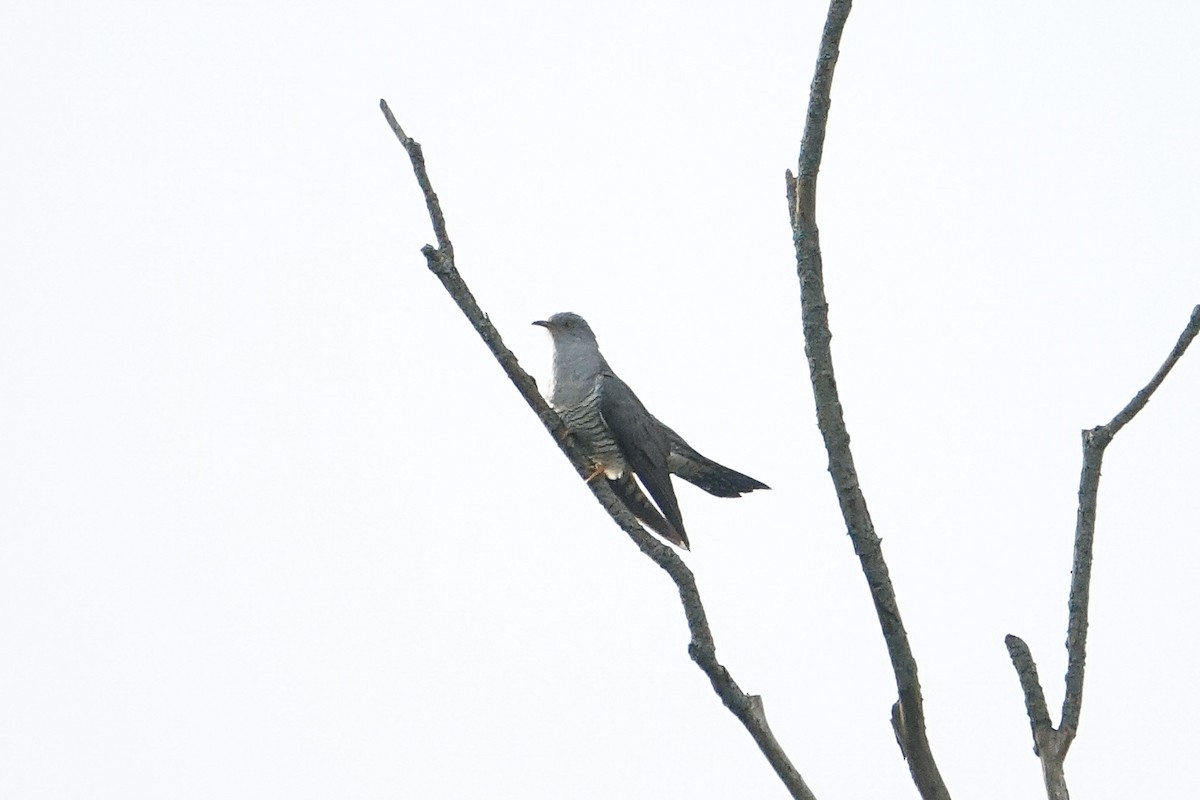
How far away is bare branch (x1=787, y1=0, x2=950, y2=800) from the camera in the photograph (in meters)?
2.81

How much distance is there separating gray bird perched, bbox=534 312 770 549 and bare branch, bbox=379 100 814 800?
7.46 ft

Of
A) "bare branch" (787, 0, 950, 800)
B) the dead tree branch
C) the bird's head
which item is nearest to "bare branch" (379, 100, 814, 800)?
"bare branch" (787, 0, 950, 800)

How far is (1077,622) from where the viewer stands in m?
3.06

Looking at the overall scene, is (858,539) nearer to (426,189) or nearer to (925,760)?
(925,760)

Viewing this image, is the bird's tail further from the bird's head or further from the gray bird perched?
the bird's head

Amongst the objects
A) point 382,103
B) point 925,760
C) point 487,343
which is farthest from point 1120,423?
point 382,103

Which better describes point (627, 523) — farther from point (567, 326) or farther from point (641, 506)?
point (567, 326)

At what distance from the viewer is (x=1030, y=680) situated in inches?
122

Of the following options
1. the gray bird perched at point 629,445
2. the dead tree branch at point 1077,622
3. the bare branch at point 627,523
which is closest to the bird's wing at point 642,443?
the gray bird perched at point 629,445

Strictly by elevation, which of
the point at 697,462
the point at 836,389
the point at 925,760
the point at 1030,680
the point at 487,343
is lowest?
the point at 925,760

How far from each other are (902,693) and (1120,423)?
80 centimetres

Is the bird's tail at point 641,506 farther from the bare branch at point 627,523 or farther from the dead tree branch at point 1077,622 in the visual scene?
the dead tree branch at point 1077,622

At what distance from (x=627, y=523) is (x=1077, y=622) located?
1.18 m

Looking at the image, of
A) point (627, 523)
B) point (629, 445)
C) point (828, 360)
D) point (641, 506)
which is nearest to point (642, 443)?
point (629, 445)
